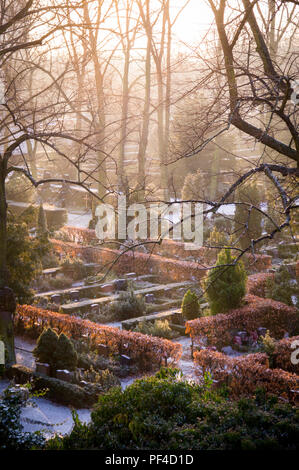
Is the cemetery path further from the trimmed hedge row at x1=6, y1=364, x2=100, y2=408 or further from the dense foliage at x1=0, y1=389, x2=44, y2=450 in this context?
the dense foliage at x1=0, y1=389, x2=44, y2=450

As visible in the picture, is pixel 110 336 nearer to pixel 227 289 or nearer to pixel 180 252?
pixel 227 289

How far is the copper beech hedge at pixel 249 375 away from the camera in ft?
24.1

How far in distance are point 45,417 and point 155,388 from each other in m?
2.53

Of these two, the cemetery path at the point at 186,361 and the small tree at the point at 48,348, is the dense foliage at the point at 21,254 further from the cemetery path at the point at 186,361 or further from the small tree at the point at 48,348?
the cemetery path at the point at 186,361

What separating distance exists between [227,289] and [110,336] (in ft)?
9.04

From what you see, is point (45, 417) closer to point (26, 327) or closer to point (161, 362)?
point (161, 362)

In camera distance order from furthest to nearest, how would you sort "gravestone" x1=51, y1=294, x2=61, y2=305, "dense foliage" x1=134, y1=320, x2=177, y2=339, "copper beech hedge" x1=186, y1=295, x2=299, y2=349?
"gravestone" x1=51, y1=294, x2=61, y2=305
"dense foliage" x1=134, y1=320, x2=177, y2=339
"copper beech hedge" x1=186, y1=295, x2=299, y2=349

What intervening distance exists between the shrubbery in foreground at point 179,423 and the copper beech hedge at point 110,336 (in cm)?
309

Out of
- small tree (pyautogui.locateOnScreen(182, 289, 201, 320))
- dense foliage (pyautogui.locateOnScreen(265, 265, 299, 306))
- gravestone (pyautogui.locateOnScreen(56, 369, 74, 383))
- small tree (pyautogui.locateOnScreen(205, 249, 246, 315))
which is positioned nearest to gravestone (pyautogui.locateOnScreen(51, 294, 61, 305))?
small tree (pyautogui.locateOnScreen(182, 289, 201, 320))

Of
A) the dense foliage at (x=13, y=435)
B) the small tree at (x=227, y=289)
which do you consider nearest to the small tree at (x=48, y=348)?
the dense foliage at (x=13, y=435)

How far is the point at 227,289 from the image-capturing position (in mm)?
11008

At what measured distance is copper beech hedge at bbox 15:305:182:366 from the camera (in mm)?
9180

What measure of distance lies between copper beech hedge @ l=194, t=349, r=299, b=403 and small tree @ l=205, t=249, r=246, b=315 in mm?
2660

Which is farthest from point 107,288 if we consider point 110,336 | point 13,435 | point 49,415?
point 13,435
